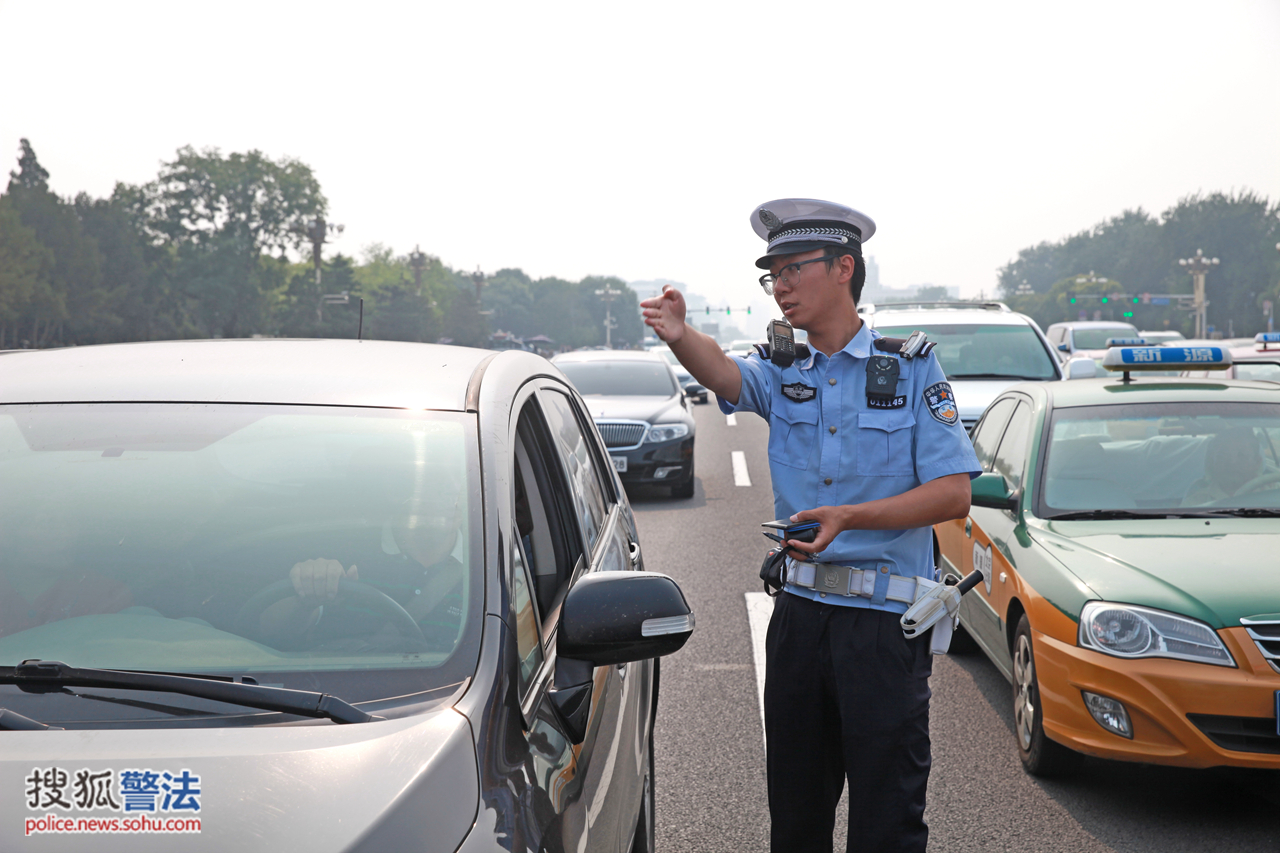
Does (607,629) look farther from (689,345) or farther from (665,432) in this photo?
(665,432)

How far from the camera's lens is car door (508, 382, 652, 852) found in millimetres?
1909

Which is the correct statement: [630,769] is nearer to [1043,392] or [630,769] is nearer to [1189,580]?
[1189,580]

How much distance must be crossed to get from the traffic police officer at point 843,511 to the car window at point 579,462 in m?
0.43

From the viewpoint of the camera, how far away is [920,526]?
2844 mm

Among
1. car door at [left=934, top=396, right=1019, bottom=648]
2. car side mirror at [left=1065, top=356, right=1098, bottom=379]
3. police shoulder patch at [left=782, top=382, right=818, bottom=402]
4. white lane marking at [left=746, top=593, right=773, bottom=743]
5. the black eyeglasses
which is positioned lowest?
white lane marking at [left=746, top=593, right=773, bottom=743]

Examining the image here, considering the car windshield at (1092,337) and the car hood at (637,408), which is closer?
the car hood at (637,408)

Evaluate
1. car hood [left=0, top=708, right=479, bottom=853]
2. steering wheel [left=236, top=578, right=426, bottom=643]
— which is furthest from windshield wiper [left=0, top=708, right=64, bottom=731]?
steering wheel [left=236, top=578, right=426, bottom=643]

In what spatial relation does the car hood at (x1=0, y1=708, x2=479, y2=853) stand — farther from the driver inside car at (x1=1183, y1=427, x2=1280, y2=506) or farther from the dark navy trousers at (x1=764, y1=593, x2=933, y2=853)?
the driver inside car at (x1=1183, y1=427, x2=1280, y2=506)

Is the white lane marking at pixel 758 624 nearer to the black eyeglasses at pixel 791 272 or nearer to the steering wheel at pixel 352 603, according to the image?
the black eyeglasses at pixel 791 272

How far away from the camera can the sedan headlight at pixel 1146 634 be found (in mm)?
3787

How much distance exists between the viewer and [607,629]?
203 cm

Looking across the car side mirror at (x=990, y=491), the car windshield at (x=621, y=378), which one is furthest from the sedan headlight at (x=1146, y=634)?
the car windshield at (x=621, y=378)

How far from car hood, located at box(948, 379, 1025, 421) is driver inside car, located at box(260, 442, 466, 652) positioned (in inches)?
305

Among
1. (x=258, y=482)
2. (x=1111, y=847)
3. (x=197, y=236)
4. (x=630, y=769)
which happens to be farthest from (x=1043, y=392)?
(x=197, y=236)
